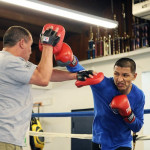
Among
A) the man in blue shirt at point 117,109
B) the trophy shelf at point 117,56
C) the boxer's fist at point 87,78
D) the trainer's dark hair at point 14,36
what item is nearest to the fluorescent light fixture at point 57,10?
the trophy shelf at point 117,56

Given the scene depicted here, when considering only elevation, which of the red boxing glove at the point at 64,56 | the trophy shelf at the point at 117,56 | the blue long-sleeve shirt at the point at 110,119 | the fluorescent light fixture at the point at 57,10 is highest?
the fluorescent light fixture at the point at 57,10

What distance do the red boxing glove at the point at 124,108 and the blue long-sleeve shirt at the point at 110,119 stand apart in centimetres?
5

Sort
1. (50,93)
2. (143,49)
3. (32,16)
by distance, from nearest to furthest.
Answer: (143,49) < (32,16) < (50,93)

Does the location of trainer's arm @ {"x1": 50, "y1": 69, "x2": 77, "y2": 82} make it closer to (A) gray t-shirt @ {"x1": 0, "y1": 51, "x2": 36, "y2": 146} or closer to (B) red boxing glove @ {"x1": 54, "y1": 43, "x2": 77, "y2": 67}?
(B) red boxing glove @ {"x1": 54, "y1": 43, "x2": 77, "y2": 67}

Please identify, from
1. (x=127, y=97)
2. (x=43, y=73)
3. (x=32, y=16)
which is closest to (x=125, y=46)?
(x=32, y=16)

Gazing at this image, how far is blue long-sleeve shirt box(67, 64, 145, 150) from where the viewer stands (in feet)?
6.78

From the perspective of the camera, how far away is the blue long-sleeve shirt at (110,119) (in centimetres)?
207

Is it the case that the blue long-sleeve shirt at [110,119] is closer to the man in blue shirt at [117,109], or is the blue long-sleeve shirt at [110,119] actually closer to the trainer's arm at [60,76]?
the man in blue shirt at [117,109]

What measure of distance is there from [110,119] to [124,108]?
0.13 meters

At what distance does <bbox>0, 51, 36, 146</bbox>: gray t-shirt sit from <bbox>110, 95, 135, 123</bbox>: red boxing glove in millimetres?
634

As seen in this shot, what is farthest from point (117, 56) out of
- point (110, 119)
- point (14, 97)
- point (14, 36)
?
point (14, 97)

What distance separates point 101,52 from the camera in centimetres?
564

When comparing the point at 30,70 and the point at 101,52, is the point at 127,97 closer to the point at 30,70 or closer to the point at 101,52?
the point at 30,70

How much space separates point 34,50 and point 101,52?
2.07 metres
